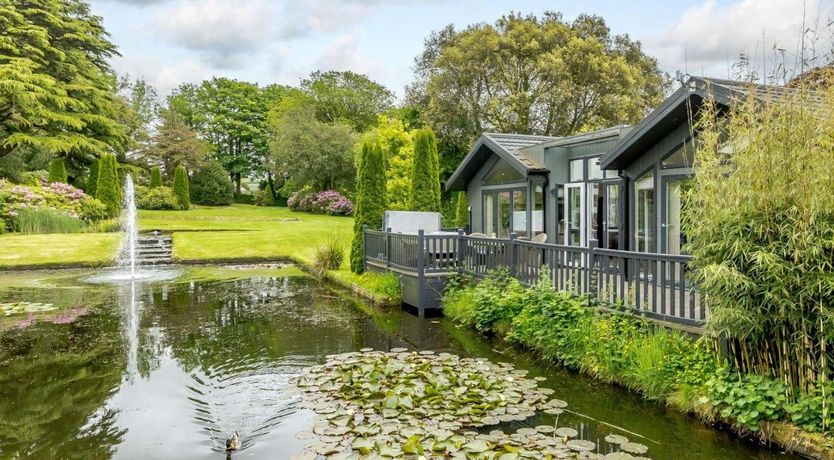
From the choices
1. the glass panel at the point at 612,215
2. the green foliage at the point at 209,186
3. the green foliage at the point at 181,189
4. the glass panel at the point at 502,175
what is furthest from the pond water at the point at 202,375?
the green foliage at the point at 209,186

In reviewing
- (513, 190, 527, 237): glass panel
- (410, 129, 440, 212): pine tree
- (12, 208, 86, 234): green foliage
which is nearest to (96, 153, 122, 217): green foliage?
(12, 208, 86, 234): green foliage

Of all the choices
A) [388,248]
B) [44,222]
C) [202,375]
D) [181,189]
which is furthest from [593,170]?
[181,189]

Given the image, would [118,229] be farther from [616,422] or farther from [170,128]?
[616,422]

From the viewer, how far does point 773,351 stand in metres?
4.53

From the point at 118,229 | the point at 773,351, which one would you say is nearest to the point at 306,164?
the point at 118,229

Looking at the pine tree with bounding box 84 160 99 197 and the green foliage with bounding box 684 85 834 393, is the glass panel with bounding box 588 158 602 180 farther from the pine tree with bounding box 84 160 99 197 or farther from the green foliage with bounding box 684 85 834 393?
the pine tree with bounding box 84 160 99 197

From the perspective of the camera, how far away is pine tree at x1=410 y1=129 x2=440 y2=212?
1535cm

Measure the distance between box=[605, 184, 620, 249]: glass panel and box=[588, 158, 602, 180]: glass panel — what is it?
387 mm

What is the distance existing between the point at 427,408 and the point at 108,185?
24.1 m

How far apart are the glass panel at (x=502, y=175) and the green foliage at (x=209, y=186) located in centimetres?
2711

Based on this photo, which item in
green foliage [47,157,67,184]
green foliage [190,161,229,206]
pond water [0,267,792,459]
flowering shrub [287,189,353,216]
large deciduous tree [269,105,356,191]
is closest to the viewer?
pond water [0,267,792,459]

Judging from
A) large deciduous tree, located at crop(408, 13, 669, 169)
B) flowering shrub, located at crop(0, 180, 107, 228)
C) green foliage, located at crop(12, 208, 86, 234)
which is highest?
large deciduous tree, located at crop(408, 13, 669, 169)

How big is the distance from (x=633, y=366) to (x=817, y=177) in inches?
93.7

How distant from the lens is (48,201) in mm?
22250
